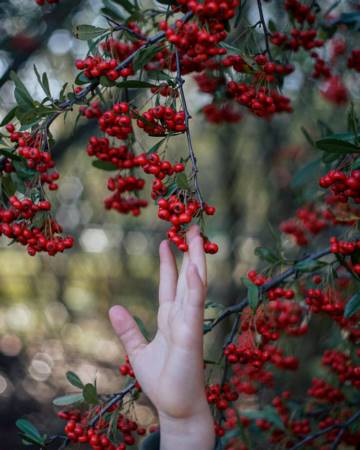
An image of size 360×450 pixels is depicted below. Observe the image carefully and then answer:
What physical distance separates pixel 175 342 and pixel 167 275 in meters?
0.24

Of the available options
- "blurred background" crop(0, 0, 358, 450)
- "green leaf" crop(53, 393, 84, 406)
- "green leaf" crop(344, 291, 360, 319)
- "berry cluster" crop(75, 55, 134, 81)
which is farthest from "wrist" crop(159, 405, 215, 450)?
"blurred background" crop(0, 0, 358, 450)

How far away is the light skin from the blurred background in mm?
2675

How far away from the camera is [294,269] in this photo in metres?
2.07

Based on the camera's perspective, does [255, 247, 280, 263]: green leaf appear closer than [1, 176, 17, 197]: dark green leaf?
No

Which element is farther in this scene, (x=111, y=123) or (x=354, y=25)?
(x=354, y=25)

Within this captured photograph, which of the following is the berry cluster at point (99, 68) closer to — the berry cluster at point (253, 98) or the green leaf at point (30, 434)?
the berry cluster at point (253, 98)

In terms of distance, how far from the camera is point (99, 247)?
6.63m

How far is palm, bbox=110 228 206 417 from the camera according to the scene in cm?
139

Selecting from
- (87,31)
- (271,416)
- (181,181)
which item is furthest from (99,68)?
(271,416)

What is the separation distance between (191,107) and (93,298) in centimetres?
304

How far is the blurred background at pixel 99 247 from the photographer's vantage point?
5.02 metres

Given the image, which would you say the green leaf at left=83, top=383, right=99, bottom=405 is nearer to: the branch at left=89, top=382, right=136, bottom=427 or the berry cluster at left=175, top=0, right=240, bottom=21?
the branch at left=89, top=382, right=136, bottom=427

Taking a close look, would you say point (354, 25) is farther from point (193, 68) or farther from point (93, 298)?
point (93, 298)

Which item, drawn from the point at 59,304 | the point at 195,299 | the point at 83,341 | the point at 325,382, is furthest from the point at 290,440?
the point at 83,341
